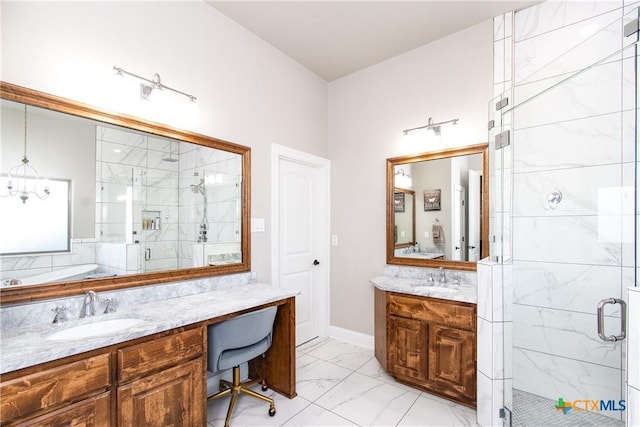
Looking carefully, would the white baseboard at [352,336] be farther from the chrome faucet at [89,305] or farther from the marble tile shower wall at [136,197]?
the chrome faucet at [89,305]

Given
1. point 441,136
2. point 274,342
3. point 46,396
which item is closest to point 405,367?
point 274,342

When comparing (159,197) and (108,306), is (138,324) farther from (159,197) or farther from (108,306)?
(159,197)

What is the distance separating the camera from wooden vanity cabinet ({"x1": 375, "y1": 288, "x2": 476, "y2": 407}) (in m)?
2.13

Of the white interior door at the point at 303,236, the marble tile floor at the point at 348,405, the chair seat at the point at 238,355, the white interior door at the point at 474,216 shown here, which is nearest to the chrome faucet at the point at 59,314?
the chair seat at the point at 238,355

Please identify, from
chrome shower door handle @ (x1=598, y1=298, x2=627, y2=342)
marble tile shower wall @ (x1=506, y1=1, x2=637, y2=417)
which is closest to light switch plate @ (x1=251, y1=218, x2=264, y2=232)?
marble tile shower wall @ (x1=506, y1=1, x2=637, y2=417)

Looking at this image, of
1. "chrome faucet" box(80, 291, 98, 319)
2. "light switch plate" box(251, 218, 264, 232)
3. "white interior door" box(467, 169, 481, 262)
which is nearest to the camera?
"chrome faucet" box(80, 291, 98, 319)

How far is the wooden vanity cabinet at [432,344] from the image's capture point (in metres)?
2.13

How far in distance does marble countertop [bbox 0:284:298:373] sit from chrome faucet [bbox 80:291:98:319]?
0.03m

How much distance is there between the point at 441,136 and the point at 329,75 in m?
1.53

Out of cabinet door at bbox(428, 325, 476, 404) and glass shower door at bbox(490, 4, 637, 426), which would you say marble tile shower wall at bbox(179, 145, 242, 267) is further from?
glass shower door at bbox(490, 4, 637, 426)

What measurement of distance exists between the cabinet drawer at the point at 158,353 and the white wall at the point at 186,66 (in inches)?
43.3

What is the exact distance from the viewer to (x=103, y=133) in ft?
6.02

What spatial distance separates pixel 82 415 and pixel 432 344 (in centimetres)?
213

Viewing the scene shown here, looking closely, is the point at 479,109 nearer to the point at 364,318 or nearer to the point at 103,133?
the point at 364,318
